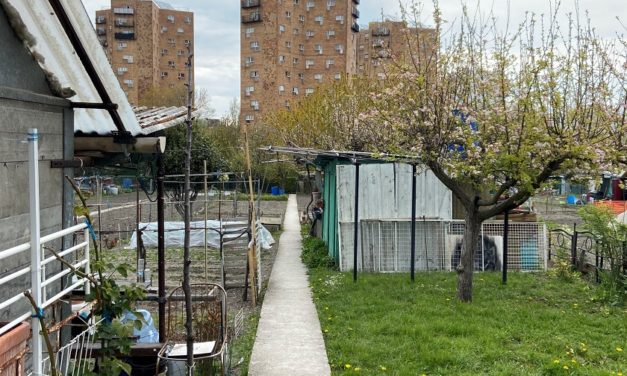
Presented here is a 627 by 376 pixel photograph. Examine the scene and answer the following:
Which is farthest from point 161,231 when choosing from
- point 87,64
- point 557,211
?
point 557,211

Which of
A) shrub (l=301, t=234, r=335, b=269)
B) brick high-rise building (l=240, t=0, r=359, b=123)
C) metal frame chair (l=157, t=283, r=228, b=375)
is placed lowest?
shrub (l=301, t=234, r=335, b=269)

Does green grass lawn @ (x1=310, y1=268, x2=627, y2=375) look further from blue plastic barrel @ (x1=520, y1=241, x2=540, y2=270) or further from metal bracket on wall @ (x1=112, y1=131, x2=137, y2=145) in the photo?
metal bracket on wall @ (x1=112, y1=131, x2=137, y2=145)

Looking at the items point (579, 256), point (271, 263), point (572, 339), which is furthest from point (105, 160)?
point (579, 256)

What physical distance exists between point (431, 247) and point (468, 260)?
3050 mm

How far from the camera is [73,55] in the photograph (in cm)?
384

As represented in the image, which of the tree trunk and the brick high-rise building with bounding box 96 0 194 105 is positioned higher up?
the brick high-rise building with bounding box 96 0 194 105

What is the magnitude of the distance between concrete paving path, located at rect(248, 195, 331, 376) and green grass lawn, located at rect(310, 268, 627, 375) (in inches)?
7.2

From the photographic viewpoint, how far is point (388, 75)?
10.3 metres

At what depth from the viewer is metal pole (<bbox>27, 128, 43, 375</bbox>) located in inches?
103

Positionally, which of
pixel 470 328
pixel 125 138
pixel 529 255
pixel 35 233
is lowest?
pixel 470 328

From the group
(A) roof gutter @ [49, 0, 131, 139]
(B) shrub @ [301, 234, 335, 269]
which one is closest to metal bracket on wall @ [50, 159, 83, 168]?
(A) roof gutter @ [49, 0, 131, 139]

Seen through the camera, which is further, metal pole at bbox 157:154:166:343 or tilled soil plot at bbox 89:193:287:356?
tilled soil plot at bbox 89:193:287:356

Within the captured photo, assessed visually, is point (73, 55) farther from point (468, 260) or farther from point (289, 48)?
point (289, 48)

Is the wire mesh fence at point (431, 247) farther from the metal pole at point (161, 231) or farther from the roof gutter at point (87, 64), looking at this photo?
the roof gutter at point (87, 64)
